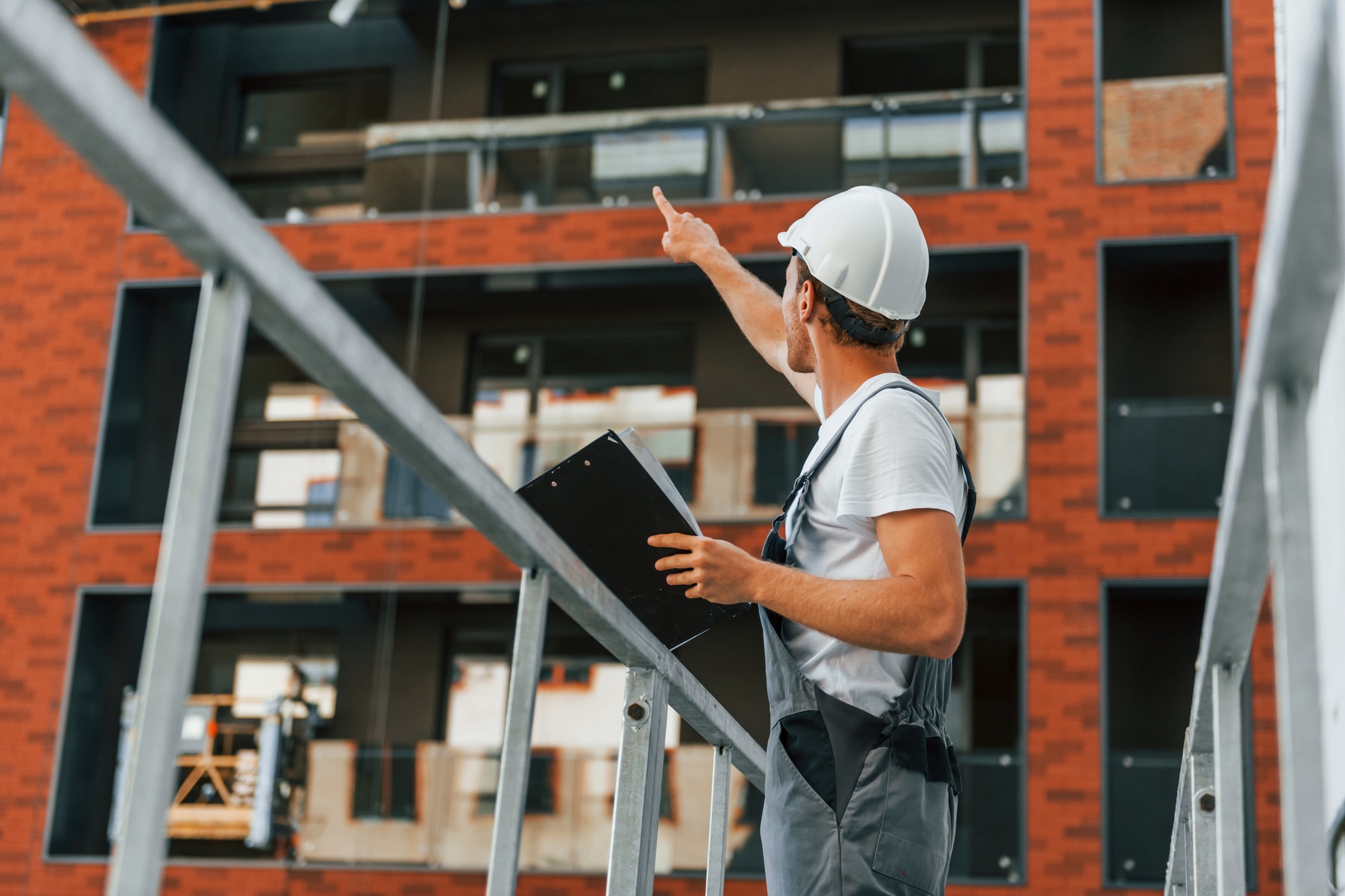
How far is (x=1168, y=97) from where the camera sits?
380 inches

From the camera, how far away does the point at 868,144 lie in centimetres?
1025

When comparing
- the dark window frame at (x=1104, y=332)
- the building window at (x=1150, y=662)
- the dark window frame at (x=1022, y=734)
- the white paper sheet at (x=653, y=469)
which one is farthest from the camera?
the building window at (x=1150, y=662)

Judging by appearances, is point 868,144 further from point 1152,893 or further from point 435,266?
point 1152,893

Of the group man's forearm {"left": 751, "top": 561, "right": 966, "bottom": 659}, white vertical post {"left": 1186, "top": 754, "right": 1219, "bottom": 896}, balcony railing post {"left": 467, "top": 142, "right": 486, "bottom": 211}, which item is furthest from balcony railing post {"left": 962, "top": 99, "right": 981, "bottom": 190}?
man's forearm {"left": 751, "top": 561, "right": 966, "bottom": 659}

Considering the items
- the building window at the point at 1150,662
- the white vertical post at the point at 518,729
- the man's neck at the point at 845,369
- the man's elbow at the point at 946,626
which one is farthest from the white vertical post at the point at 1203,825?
the building window at the point at 1150,662

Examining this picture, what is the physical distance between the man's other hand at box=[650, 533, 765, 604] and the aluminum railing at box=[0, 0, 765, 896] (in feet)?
0.95

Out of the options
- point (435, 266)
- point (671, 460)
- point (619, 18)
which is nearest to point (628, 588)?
point (671, 460)

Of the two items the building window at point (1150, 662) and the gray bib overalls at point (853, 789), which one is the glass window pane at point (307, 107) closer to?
the building window at point (1150, 662)

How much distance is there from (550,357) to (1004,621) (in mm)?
3897

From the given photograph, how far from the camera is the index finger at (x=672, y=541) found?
1522 mm

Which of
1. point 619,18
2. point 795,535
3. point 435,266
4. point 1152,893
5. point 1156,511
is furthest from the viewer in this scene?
point 619,18

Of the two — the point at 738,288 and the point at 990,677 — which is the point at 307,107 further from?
the point at 738,288

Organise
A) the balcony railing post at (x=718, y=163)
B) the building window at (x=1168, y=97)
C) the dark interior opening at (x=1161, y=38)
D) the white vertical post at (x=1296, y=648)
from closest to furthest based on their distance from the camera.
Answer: the white vertical post at (x=1296, y=648) < the building window at (x=1168, y=97) < the balcony railing post at (x=718, y=163) < the dark interior opening at (x=1161, y=38)

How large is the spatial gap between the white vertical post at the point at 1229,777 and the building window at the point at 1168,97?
28.7 feet
